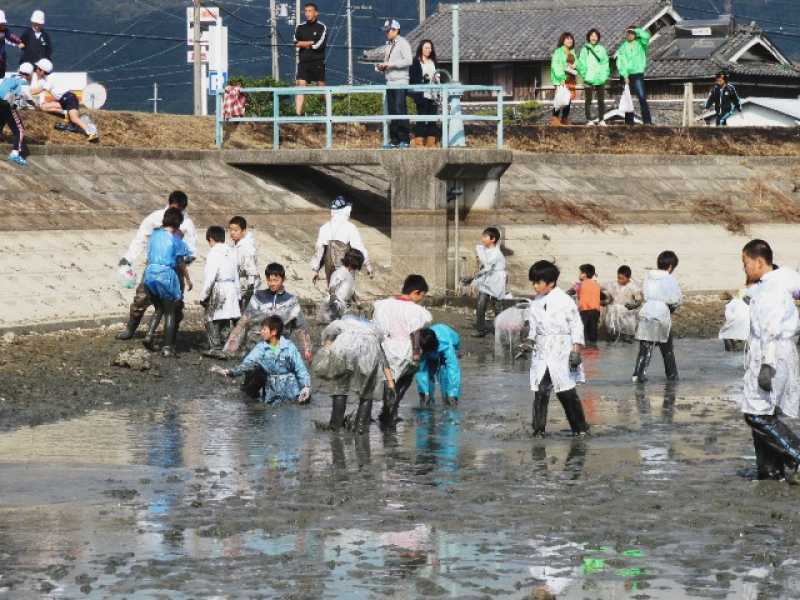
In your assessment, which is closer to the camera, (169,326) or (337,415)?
(337,415)

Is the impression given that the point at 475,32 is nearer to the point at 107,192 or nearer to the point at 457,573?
the point at 107,192

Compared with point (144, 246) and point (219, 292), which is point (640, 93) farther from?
point (144, 246)

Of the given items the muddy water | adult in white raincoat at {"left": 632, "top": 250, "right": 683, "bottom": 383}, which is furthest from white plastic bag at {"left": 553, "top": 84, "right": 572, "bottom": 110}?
the muddy water

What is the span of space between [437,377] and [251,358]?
6.39ft

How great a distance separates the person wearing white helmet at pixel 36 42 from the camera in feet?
87.4

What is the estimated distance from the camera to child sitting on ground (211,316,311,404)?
1566 cm

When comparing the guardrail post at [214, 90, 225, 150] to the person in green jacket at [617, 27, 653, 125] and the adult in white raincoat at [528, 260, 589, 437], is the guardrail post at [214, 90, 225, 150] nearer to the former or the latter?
the person in green jacket at [617, 27, 653, 125]

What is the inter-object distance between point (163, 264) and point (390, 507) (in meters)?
7.57

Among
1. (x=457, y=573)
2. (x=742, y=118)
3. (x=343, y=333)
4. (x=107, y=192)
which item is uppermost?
(x=742, y=118)

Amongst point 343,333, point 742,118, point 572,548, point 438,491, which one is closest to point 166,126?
point 343,333

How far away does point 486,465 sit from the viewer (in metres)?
12.6

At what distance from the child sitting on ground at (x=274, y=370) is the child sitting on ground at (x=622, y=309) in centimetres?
789

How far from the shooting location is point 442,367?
1590 centimetres

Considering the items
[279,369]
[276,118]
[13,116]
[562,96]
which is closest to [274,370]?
[279,369]
